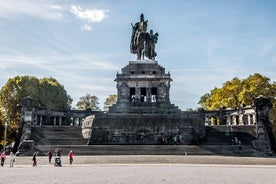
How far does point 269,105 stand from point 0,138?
40366mm

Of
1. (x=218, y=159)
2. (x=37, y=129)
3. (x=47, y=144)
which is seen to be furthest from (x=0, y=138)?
(x=218, y=159)

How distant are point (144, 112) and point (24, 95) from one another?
26.0m

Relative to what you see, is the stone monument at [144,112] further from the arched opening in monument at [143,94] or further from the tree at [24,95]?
the tree at [24,95]

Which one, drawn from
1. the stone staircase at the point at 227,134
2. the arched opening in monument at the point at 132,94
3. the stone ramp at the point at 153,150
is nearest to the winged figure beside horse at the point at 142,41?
the arched opening in monument at the point at 132,94

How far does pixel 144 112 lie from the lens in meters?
43.7

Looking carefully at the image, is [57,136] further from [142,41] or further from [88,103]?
[88,103]

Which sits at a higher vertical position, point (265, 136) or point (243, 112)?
point (243, 112)

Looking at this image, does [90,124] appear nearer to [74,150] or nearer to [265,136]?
[74,150]

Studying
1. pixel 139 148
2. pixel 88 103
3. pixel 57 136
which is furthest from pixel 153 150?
pixel 88 103

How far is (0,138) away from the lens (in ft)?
161

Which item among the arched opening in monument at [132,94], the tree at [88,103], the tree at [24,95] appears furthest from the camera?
the tree at [88,103]

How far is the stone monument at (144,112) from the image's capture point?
1324 inches

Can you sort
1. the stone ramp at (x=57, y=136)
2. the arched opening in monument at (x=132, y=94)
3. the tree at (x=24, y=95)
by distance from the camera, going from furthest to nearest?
the tree at (x=24, y=95), the arched opening in monument at (x=132, y=94), the stone ramp at (x=57, y=136)

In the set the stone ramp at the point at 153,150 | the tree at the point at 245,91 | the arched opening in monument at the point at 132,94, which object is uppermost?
the tree at the point at 245,91
